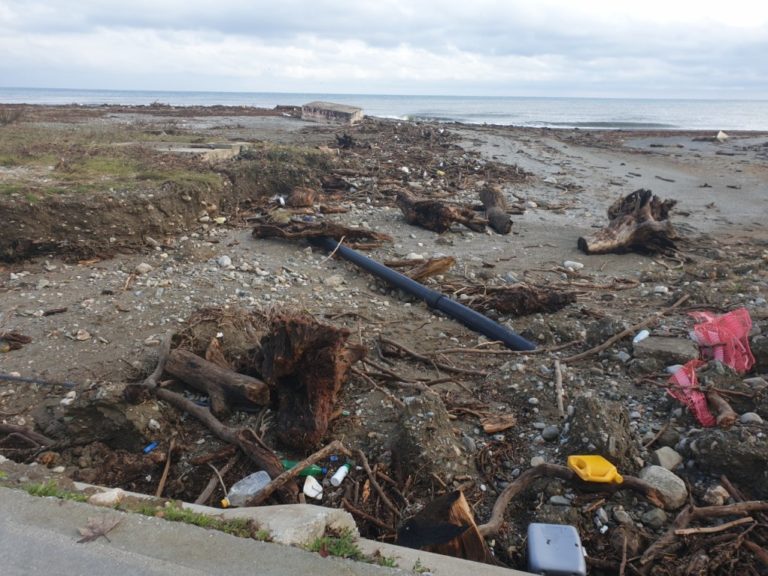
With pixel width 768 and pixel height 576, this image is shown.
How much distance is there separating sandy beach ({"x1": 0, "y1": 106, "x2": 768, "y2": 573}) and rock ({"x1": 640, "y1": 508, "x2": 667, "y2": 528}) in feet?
0.04

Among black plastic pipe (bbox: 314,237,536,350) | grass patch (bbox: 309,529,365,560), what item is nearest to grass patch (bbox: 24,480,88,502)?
grass patch (bbox: 309,529,365,560)

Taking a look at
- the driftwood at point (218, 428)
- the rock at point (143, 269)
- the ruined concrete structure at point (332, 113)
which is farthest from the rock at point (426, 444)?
the ruined concrete structure at point (332, 113)

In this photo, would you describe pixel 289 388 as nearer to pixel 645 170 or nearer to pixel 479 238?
pixel 479 238

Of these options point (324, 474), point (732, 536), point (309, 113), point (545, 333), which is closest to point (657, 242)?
point (545, 333)

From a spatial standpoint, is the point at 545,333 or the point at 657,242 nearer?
the point at 545,333

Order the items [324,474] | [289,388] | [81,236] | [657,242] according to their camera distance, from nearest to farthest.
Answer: [324,474] → [289,388] → [81,236] → [657,242]

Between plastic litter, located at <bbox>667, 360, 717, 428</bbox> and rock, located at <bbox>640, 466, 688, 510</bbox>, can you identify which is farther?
plastic litter, located at <bbox>667, 360, 717, 428</bbox>

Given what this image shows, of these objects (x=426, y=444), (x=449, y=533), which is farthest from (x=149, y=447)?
(x=449, y=533)

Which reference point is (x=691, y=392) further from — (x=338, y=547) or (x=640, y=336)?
(x=338, y=547)

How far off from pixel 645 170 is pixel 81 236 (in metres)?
16.0

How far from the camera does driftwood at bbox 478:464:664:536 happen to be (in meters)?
2.77

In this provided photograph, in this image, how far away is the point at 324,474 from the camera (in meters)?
3.27

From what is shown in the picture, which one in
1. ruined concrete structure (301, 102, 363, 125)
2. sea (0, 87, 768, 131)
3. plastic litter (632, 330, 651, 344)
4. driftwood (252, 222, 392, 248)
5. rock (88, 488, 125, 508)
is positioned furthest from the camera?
sea (0, 87, 768, 131)

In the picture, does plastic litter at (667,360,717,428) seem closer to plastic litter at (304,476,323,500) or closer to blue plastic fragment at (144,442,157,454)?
plastic litter at (304,476,323,500)
